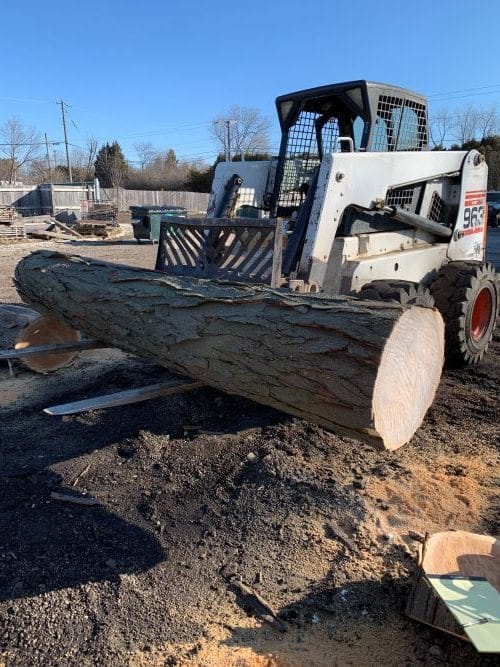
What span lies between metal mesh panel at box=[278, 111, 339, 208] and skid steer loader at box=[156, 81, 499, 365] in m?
0.01

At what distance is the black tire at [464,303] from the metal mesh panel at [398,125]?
4.36 ft

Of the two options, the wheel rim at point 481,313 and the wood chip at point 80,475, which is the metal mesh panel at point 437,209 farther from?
the wood chip at point 80,475

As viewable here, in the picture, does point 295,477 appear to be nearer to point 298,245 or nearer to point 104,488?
point 104,488

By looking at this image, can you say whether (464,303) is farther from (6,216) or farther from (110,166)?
(110,166)

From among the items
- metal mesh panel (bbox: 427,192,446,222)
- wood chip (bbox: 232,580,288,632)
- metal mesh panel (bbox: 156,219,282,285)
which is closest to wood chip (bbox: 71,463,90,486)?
wood chip (bbox: 232,580,288,632)

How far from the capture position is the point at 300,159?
19.6ft

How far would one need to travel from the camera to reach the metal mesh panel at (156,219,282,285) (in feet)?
13.4

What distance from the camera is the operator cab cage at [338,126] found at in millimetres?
5070

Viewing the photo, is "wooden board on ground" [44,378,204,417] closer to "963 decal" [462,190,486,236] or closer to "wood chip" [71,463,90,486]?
"wood chip" [71,463,90,486]

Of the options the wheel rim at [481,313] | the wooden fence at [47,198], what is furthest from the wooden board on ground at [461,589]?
the wooden fence at [47,198]

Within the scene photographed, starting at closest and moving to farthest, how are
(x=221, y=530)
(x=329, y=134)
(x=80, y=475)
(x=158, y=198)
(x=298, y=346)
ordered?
(x=298, y=346) → (x=221, y=530) → (x=80, y=475) → (x=329, y=134) → (x=158, y=198)

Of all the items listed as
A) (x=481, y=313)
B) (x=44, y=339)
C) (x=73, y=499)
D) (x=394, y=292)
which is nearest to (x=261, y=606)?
(x=73, y=499)

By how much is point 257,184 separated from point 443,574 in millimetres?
4510

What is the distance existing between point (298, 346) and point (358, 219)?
2.40m
